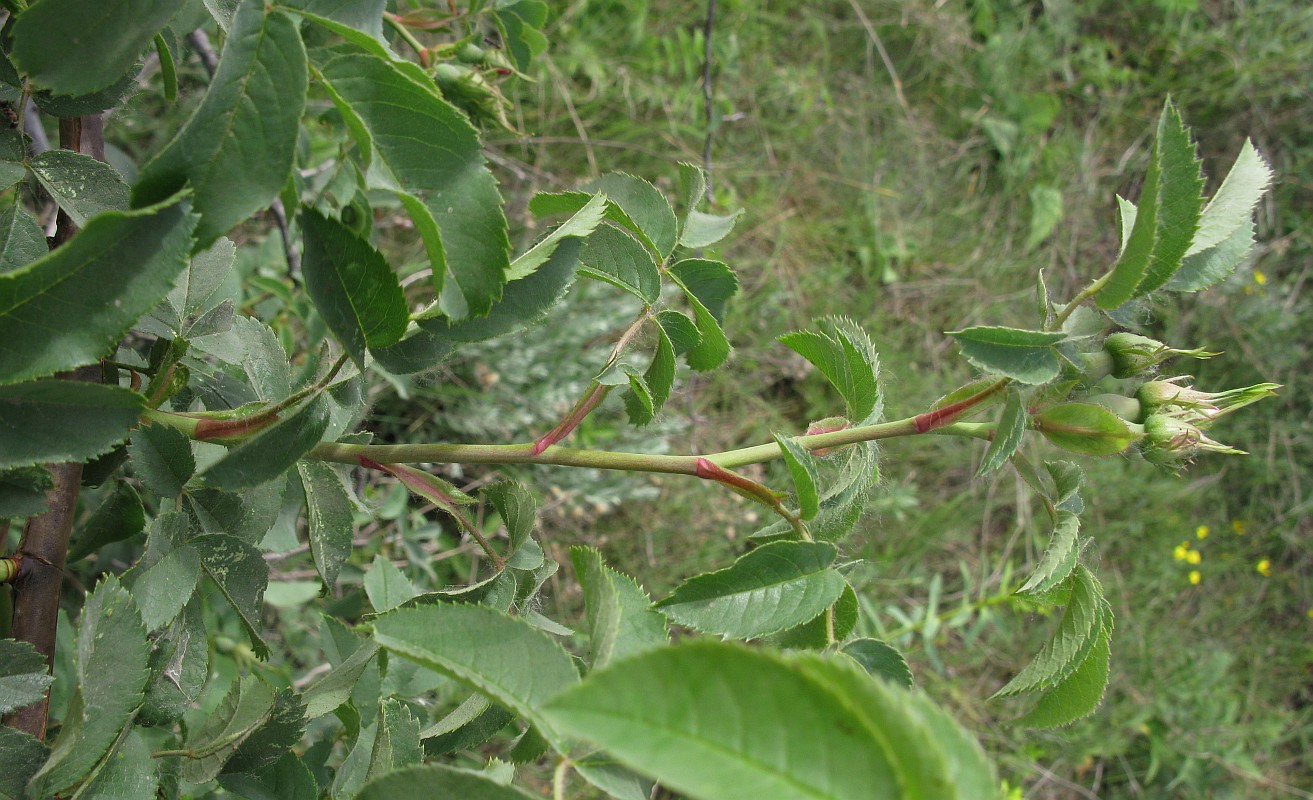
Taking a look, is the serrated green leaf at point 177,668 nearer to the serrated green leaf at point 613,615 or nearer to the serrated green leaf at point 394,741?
the serrated green leaf at point 394,741

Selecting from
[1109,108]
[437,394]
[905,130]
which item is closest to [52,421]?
[437,394]

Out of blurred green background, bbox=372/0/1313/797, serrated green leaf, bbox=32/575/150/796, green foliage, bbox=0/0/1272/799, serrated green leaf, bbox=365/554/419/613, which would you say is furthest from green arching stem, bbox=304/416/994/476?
blurred green background, bbox=372/0/1313/797

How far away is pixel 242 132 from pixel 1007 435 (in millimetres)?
555

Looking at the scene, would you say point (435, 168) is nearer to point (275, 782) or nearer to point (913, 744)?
point (913, 744)

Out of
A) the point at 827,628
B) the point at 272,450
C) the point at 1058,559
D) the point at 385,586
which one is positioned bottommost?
the point at 385,586

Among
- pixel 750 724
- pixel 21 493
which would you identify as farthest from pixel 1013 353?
pixel 21 493

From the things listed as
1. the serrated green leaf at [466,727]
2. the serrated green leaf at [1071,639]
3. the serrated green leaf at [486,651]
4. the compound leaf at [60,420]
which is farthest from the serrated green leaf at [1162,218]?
the compound leaf at [60,420]

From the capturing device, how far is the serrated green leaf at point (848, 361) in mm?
747

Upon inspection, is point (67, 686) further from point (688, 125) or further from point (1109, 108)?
point (1109, 108)

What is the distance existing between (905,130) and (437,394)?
239 cm

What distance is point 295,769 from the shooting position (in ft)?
2.45

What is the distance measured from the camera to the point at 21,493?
646 millimetres

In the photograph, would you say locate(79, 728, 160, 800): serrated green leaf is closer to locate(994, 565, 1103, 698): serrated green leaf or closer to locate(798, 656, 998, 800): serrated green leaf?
locate(798, 656, 998, 800): serrated green leaf

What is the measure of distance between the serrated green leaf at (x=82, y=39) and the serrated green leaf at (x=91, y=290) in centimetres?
13
